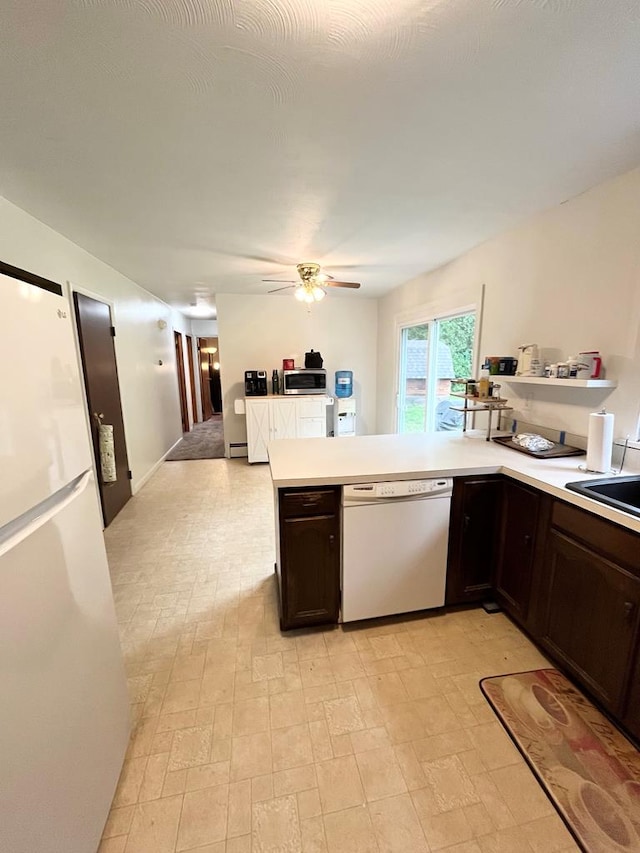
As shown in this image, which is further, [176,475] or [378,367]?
[378,367]

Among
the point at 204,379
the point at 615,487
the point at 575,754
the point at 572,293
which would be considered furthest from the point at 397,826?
the point at 204,379

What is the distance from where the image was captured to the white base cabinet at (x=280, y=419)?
4801 mm

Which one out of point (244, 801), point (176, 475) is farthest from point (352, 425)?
point (244, 801)

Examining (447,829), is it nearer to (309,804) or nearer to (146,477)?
(309,804)

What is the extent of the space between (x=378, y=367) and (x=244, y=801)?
4969mm

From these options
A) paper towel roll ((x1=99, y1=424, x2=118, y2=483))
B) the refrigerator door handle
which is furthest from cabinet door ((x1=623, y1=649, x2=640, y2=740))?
paper towel roll ((x1=99, y1=424, x2=118, y2=483))

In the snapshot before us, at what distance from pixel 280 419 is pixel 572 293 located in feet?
11.4

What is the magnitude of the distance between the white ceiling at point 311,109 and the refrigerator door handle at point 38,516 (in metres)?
1.29

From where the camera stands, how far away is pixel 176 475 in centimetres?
467

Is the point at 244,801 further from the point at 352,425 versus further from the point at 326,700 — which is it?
the point at 352,425

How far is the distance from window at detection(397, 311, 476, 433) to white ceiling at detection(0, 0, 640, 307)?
1223mm

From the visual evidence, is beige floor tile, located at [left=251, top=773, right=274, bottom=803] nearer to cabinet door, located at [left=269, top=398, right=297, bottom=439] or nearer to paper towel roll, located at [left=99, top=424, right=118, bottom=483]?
paper towel roll, located at [left=99, top=424, right=118, bottom=483]

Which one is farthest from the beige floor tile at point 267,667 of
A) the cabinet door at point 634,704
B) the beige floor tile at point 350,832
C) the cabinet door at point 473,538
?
the cabinet door at point 634,704

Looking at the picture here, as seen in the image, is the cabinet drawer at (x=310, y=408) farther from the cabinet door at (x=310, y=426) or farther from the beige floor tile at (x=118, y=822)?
the beige floor tile at (x=118, y=822)
